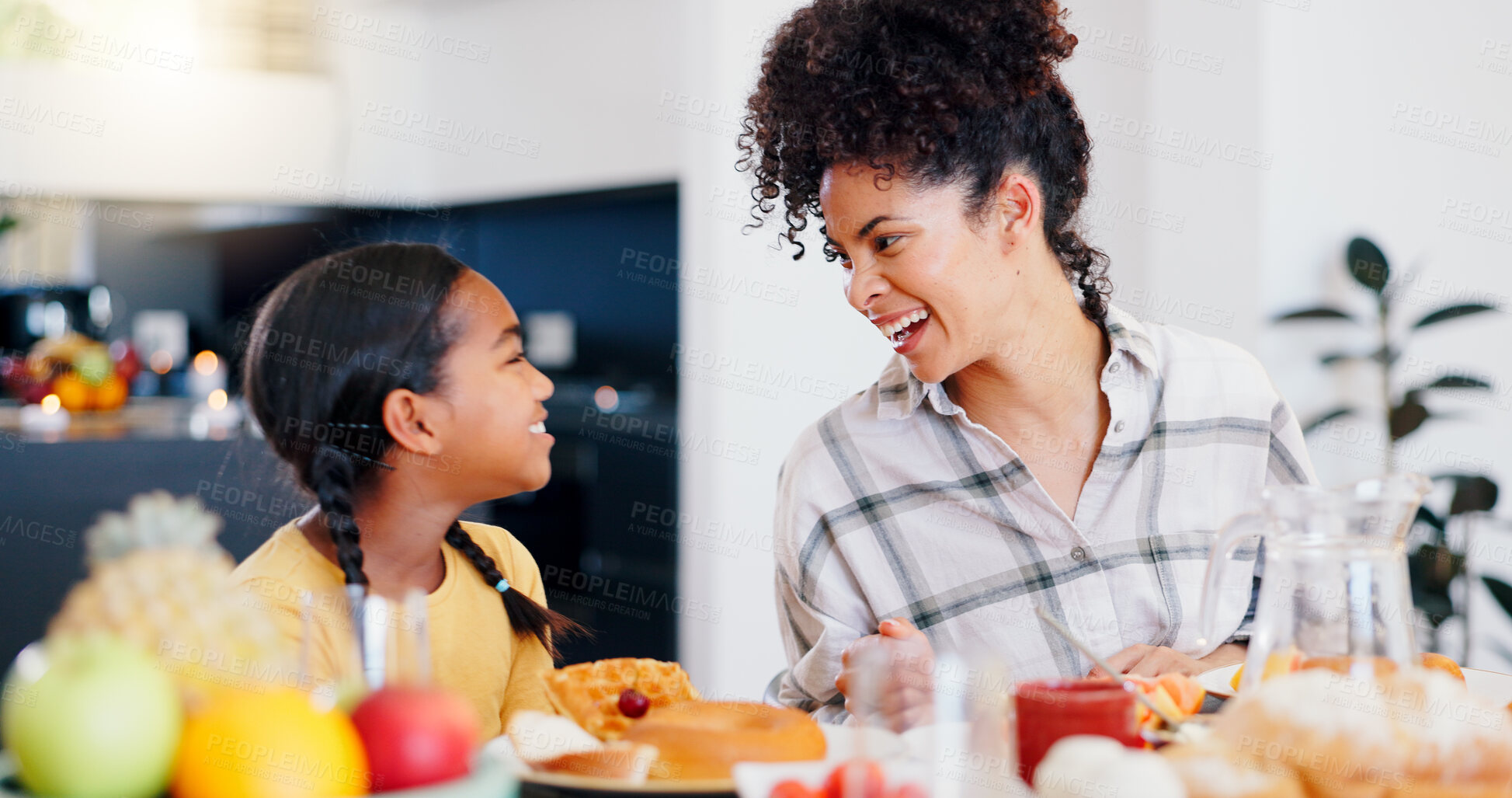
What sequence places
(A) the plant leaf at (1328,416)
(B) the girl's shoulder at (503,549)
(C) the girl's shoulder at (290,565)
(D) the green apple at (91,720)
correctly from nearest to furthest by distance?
(D) the green apple at (91,720), (C) the girl's shoulder at (290,565), (B) the girl's shoulder at (503,549), (A) the plant leaf at (1328,416)

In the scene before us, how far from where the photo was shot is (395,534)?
1.14m

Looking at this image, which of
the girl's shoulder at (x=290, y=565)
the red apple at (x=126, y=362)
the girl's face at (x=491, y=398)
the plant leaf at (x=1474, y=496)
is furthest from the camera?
the red apple at (x=126, y=362)

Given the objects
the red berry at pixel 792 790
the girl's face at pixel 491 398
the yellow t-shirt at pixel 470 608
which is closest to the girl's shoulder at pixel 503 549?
the yellow t-shirt at pixel 470 608

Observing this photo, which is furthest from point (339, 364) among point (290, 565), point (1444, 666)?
point (1444, 666)

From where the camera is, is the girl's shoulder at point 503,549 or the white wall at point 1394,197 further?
the white wall at point 1394,197

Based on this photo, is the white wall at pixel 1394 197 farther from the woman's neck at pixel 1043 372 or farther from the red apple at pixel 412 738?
the red apple at pixel 412 738

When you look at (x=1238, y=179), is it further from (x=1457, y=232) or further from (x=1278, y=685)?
(x=1278, y=685)

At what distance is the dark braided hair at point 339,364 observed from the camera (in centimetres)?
111

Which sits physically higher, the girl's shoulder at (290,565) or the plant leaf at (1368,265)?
the plant leaf at (1368,265)

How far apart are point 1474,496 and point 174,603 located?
9.62ft

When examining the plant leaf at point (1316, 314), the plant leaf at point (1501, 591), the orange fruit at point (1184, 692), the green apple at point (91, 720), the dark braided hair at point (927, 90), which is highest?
the dark braided hair at point (927, 90)

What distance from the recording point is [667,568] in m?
4.22

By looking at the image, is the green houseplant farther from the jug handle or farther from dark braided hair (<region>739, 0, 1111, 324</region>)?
the jug handle

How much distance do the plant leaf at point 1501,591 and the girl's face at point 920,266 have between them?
1.96 m
